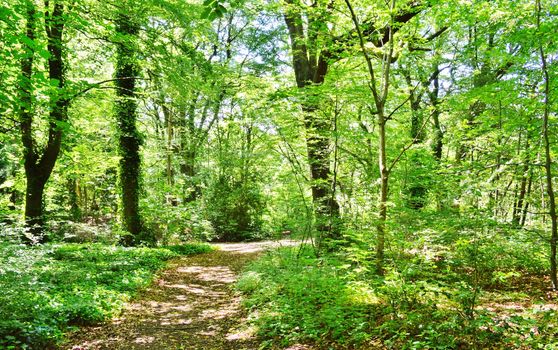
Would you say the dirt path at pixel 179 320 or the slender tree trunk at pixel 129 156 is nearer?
the dirt path at pixel 179 320

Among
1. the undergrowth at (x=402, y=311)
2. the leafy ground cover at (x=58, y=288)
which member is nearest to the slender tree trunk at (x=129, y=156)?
the leafy ground cover at (x=58, y=288)

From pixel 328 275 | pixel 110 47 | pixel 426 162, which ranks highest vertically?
pixel 110 47

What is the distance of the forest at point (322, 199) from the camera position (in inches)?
181

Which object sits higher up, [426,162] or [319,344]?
[426,162]

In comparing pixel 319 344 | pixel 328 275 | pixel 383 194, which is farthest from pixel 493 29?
pixel 319 344

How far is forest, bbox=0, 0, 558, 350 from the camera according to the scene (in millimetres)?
4609

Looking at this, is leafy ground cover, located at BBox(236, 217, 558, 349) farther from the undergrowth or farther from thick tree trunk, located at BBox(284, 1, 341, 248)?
thick tree trunk, located at BBox(284, 1, 341, 248)

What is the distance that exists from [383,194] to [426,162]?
466 centimetres

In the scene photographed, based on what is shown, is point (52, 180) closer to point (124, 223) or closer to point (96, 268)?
point (124, 223)

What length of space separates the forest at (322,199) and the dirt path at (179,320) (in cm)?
5

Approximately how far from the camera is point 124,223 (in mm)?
12953

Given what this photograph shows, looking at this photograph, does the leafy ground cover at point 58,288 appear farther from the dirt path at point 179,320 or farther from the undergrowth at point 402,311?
the undergrowth at point 402,311

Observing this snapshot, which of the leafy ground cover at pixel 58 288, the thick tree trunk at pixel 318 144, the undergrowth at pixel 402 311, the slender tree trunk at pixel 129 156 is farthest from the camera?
the slender tree trunk at pixel 129 156

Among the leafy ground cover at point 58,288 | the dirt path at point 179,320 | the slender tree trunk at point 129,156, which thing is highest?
the slender tree trunk at point 129,156
